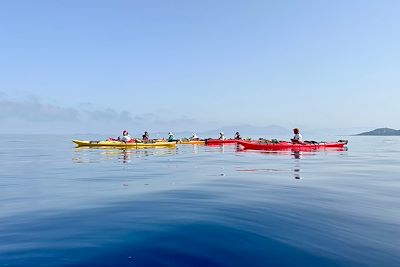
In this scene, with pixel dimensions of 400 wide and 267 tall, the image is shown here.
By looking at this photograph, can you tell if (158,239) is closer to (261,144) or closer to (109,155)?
(109,155)

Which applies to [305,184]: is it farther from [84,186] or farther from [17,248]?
[17,248]

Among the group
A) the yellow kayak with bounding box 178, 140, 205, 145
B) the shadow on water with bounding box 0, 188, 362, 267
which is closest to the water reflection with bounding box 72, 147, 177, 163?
the shadow on water with bounding box 0, 188, 362, 267

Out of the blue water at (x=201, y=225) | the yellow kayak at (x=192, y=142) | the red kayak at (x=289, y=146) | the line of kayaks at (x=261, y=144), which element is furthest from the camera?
the yellow kayak at (x=192, y=142)

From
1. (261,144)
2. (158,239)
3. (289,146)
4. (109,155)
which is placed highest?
(261,144)

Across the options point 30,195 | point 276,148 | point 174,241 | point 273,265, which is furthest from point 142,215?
point 276,148

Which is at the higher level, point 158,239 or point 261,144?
point 261,144

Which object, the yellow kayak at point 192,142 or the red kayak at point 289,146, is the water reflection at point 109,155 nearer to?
the red kayak at point 289,146

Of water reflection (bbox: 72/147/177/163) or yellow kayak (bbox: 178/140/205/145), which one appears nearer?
water reflection (bbox: 72/147/177/163)

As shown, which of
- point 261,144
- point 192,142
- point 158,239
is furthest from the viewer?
point 192,142

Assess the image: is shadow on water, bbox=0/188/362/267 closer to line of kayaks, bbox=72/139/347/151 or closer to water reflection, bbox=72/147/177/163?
water reflection, bbox=72/147/177/163

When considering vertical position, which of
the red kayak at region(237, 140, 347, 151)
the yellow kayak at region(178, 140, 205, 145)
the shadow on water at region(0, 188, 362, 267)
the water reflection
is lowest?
the shadow on water at region(0, 188, 362, 267)

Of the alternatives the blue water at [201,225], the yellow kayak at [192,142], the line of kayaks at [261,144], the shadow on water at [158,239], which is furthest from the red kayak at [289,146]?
the shadow on water at [158,239]

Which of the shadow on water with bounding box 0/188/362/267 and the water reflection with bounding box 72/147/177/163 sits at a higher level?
the water reflection with bounding box 72/147/177/163

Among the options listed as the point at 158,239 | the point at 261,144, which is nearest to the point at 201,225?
the point at 158,239
